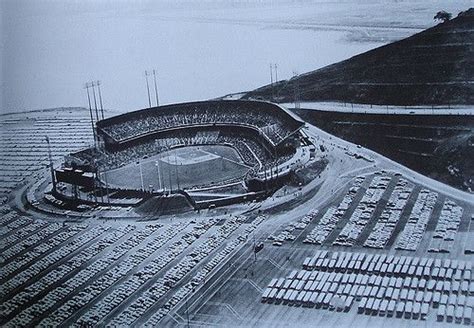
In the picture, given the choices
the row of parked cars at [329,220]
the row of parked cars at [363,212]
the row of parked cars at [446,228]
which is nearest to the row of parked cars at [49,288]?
the row of parked cars at [329,220]

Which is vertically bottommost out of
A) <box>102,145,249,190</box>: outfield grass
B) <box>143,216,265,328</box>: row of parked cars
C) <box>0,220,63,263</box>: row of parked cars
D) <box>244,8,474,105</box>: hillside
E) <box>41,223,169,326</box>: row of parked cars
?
<box>102,145,249,190</box>: outfield grass

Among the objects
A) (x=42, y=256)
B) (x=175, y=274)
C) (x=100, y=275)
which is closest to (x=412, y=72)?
(x=175, y=274)

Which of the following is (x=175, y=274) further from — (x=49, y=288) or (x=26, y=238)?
(x=26, y=238)

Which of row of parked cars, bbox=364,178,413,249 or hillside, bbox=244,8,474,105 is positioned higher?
hillside, bbox=244,8,474,105

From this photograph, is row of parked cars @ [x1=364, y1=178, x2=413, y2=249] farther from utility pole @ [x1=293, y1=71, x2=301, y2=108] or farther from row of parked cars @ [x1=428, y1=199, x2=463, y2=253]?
utility pole @ [x1=293, y1=71, x2=301, y2=108]

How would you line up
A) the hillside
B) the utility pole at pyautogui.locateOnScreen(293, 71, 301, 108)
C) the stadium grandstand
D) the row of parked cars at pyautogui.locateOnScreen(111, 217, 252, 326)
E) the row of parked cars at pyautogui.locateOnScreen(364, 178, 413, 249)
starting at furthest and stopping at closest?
the utility pole at pyautogui.locateOnScreen(293, 71, 301, 108)
the hillside
the stadium grandstand
the row of parked cars at pyautogui.locateOnScreen(364, 178, 413, 249)
the row of parked cars at pyautogui.locateOnScreen(111, 217, 252, 326)

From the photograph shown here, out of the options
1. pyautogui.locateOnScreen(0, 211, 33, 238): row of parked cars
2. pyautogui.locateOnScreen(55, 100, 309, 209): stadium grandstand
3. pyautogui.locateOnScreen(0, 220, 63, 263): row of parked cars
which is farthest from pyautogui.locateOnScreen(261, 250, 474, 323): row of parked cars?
pyautogui.locateOnScreen(0, 211, 33, 238): row of parked cars

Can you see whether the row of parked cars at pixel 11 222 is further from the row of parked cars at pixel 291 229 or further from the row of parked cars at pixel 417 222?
the row of parked cars at pixel 417 222

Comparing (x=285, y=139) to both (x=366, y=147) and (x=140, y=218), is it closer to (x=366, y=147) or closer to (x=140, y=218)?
(x=366, y=147)
